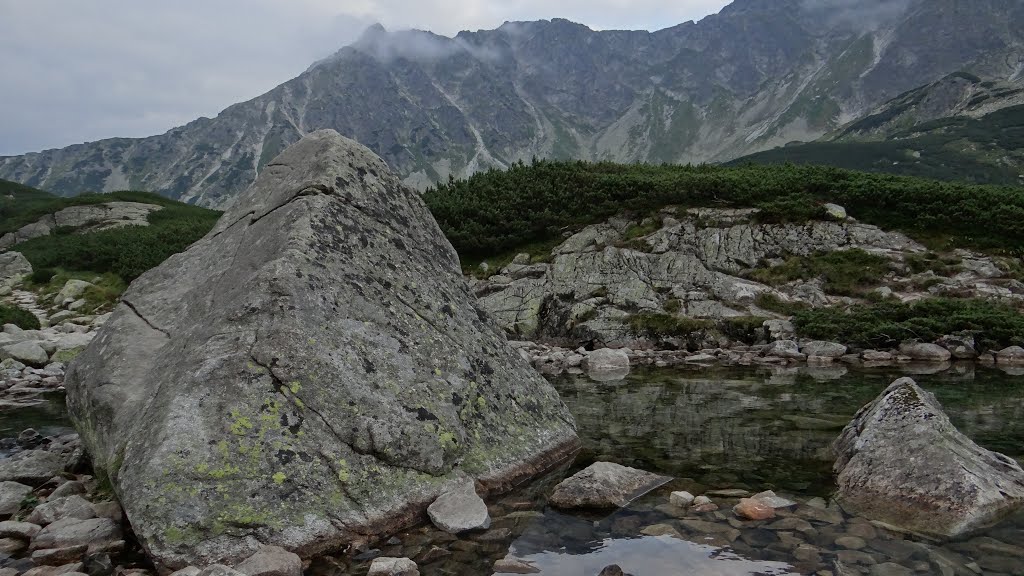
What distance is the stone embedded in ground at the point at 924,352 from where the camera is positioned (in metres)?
19.3

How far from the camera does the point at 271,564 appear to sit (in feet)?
15.1

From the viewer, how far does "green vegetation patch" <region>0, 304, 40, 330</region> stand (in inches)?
1001

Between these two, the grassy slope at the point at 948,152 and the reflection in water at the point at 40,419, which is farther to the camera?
the grassy slope at the point at 948,152

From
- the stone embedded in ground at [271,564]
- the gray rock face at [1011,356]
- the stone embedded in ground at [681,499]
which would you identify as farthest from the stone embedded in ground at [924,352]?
the stone embedded in ground at [271,564]

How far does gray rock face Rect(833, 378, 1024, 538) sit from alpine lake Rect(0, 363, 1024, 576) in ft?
0.70

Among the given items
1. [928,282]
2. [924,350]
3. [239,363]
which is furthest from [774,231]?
[239,363]

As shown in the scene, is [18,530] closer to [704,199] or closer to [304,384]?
[304,384]

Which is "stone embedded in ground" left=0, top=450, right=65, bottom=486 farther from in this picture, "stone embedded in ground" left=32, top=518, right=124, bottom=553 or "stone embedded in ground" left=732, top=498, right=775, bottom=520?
"stone embedded in ground" left=732, top=498, right=775, bottom=520

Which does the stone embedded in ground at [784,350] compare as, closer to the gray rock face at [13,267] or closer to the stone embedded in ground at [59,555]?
the stone embedded in ground at [59,555]

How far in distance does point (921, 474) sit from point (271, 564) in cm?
652

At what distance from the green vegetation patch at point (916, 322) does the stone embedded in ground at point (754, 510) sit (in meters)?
18.7

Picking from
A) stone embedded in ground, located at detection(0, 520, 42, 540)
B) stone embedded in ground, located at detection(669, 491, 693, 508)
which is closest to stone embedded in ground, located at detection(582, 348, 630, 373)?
stone embedded in ground, located at detection(669, 491, 693, 508)

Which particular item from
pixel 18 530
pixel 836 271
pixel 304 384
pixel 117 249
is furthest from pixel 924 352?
pixel 117 249

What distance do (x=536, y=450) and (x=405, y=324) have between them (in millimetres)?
2472
